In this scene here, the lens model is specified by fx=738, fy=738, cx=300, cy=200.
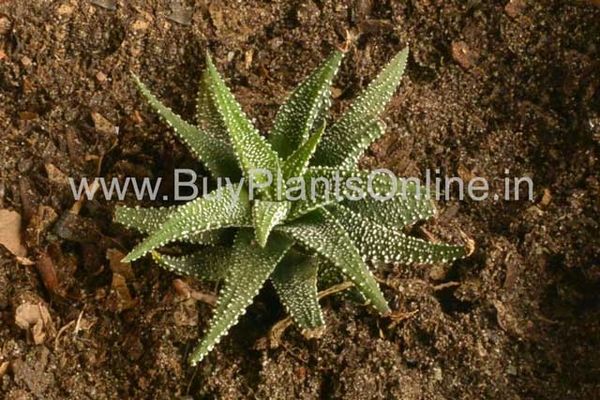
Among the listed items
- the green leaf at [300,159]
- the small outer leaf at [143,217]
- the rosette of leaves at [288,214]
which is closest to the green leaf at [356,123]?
the rosette of leaves at [288,214]

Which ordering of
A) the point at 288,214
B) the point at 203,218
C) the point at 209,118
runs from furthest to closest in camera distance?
the point at 209,118 → the point at 288,214 → the point at 203,218

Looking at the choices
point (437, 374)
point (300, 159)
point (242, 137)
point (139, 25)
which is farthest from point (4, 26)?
point (437, 374)

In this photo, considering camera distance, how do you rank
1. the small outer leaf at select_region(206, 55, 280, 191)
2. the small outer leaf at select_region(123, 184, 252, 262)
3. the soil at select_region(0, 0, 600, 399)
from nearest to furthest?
1. the small outer leaf at select_region(123, 184, 252, 262)
2. the small outer leaf at select_region(206, 55, 280, 191)
3. the soil at select_region(0, 0, 600, 399)

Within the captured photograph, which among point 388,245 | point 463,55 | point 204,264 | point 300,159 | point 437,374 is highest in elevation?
point 463,55

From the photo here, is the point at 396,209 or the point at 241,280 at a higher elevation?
the point at 396,209

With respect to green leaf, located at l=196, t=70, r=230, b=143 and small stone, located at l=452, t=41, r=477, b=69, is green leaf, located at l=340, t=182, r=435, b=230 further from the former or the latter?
small stone, located at l=452, t=41, r=477, b=69

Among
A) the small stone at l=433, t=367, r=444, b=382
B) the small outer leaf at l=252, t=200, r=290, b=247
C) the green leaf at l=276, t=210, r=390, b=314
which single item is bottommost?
the small stone at l=433, t=367, r=444, b=382

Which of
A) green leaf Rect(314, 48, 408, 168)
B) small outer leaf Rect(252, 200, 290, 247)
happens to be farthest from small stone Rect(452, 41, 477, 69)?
small outer leaf Rect(252, 200, 290, 247)

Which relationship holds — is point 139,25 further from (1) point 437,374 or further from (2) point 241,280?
(1) point 437,374
